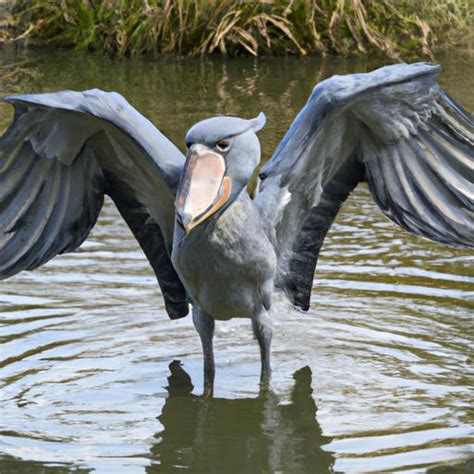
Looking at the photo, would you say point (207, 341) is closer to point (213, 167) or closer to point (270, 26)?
point (213, 167)

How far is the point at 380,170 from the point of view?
6.29 meters

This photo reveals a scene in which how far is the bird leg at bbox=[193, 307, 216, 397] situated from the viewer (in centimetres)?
606

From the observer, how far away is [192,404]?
612cm

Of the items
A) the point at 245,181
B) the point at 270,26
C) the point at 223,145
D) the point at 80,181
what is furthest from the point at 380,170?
the point at 270,26

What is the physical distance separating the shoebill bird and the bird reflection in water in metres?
0.16

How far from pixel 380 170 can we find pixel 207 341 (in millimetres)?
1019

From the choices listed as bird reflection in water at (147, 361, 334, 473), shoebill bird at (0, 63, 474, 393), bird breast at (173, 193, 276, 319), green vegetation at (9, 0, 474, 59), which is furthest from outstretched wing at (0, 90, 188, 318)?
green vegetation at (9, 0, 474, 59)

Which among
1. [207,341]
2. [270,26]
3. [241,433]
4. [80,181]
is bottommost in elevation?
[241,433]

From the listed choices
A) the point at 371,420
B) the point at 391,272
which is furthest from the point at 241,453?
the point at 391,272

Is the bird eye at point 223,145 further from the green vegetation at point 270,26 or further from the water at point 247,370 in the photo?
the green vegetation at point 270,26

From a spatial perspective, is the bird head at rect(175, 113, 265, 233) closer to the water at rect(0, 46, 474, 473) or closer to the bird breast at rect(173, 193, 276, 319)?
the bird breast at rect(173, 193, 276, 319)

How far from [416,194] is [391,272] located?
149 centimetres

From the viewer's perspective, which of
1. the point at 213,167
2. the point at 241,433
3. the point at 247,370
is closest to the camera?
the point at 213,167

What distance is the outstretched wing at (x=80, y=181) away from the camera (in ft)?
19.2
